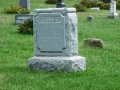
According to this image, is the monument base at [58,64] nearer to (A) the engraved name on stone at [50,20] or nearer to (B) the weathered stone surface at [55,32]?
(B) the weathered stone surface at [55,32]

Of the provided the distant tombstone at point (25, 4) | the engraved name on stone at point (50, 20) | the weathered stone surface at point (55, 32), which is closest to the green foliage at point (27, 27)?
the weathered stone surface at point (55, 32)

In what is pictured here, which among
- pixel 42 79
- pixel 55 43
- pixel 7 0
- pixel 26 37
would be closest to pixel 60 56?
pixel 55 43

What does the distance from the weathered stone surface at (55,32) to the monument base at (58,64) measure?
0.19 m

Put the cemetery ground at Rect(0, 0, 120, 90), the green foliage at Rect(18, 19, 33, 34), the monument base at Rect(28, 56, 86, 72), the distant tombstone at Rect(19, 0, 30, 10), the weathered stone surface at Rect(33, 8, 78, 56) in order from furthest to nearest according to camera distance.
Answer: the distant tombstone at Rect(19, 0, 30, 10), the green foliage at Rect(18, 19, 33, 34), the weathered stone surface at Rect(33, 8, 78, 56), the monument base at Rect(28, 56, 86, 72), the cemetery ground at Rect(0, 0, 120, 90)

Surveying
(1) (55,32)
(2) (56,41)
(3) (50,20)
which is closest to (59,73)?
(2) (56,41)

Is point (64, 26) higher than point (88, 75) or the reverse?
higher

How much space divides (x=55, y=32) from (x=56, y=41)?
0.62 ft

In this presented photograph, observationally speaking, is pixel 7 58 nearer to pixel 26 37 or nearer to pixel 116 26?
pixel 26 37

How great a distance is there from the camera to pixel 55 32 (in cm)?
1003

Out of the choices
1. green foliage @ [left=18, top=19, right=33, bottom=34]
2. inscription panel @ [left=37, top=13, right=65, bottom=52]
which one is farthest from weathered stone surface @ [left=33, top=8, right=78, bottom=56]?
green foliage @ [left=18, top=19, right=33, bottom=34]

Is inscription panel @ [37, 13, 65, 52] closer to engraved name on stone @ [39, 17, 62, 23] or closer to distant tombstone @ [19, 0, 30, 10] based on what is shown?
engraved name on stone @ [39, 17, 62, 23]

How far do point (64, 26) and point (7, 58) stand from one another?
105 inches

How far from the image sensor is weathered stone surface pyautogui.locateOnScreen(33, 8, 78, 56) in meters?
9.91

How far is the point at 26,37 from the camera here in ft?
56.2
